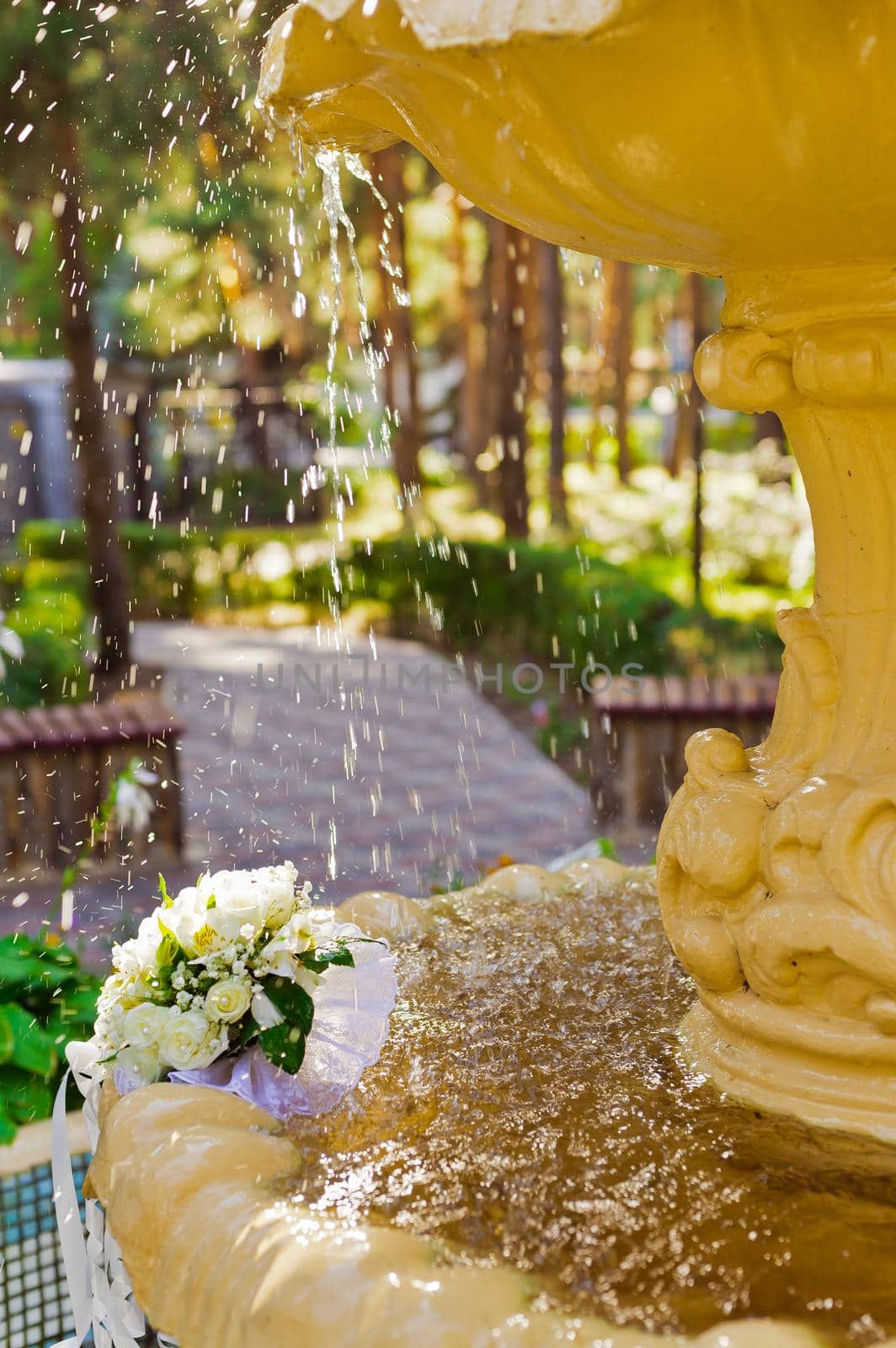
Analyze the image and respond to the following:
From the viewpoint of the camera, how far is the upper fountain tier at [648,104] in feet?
5.31

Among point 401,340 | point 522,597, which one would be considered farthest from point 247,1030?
point 401,340

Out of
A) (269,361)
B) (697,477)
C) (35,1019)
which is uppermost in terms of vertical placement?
(269,361)

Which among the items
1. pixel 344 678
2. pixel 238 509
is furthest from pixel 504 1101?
pixel 238 509

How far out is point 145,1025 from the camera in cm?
214

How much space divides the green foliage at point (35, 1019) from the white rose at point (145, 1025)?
2.29 feet

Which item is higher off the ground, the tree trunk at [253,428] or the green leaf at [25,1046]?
the tree trunk at [253,428]

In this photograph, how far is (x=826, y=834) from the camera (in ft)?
6.88

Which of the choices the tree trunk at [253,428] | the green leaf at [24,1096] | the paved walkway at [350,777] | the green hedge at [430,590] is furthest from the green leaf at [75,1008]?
the tree trunk at [253,428]

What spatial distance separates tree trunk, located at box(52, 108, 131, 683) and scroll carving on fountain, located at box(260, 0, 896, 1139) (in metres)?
7.61

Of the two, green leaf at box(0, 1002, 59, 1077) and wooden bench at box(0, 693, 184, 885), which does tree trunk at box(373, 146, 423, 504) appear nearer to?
wooden bench at box(0, 693, 184, 885)

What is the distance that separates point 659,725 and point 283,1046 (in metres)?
4.70

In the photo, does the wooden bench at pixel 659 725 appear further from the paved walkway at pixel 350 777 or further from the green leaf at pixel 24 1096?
the green leaf at pixel 24 1096

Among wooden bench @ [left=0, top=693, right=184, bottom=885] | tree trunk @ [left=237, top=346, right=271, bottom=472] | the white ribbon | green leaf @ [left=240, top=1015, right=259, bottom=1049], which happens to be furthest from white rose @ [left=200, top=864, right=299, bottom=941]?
tree trunk @ [left=237, top=346, right=271, bottom=472]

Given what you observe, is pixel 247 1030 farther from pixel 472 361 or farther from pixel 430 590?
pixel 472 361
